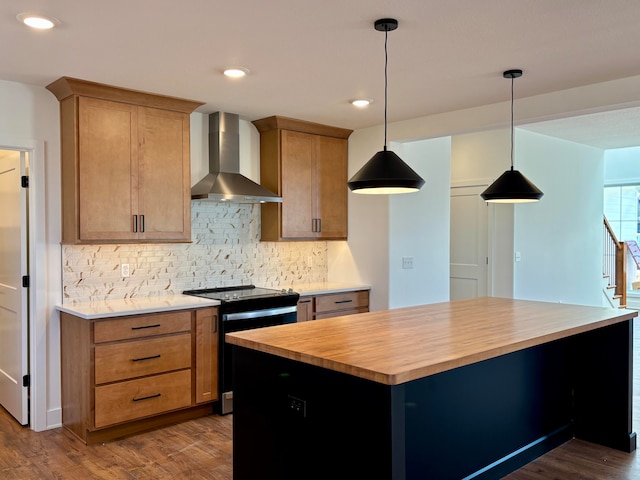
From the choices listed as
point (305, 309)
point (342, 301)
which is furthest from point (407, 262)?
point (305, 309)

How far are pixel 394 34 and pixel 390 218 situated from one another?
2.50 m

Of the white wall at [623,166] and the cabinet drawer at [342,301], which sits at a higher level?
the white wall at [623,166]

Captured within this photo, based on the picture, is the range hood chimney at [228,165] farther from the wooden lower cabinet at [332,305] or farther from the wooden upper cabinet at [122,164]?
the wooden lower cabinet at [332,305]

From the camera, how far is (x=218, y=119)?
471cm

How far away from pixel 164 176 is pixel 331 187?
179cm

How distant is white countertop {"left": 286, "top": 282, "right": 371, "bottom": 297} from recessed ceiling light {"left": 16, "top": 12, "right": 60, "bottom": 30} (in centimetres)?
279

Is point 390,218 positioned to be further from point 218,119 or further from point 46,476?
point 46,476

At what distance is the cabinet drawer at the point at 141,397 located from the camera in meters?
3.63

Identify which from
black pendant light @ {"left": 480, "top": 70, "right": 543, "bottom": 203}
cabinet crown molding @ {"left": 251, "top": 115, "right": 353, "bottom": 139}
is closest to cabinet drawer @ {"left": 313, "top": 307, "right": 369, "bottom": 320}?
cabinet crown molding @ {"left": 251, "top": 115, "right": 353, "bottom": 139}

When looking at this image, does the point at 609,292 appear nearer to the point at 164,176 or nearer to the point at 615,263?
the point at 615,263

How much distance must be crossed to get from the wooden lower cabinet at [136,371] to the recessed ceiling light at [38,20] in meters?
1.80

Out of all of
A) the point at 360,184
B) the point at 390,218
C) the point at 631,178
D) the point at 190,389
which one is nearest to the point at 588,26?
the point at 360,184


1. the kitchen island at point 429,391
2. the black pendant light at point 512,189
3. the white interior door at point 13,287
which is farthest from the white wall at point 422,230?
the white interior door at point 13,287

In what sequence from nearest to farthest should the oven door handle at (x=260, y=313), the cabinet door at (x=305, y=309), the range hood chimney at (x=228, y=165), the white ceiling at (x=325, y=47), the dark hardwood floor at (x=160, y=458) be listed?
the white ceiling at (x=325, y=47) → the dark hardwood floor at (x=160, y=458) → the oven door handle at (x=260, y=313) → the range hood chimney at (x=228, y=165) → the cabinet door at (x=305, y=309)
